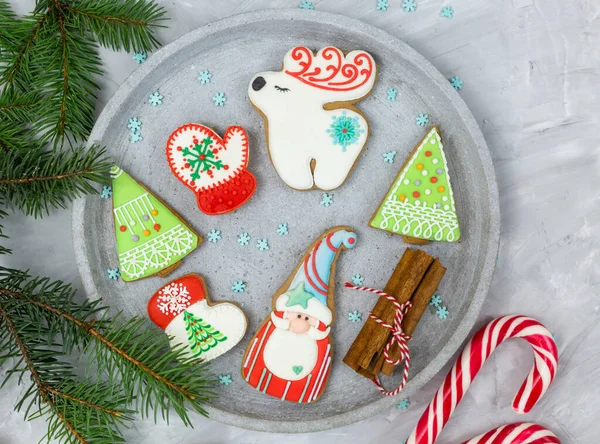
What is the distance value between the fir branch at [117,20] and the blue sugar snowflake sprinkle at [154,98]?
11 cm

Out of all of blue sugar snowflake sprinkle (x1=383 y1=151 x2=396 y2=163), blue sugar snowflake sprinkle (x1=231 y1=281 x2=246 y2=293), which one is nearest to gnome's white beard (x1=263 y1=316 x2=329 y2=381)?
blue sugar snowflake sprinkle (x1=231 y1=281 x2=246 y2=293)

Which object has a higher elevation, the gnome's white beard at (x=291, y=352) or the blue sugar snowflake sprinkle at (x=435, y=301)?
the blue sugar snowflake sprinkle at (x=435, y=301)

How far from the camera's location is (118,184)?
1376 mm

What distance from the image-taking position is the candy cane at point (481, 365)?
1.40 metres

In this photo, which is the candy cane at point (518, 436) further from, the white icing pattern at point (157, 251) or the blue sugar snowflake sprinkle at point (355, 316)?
the white icing pattern at point (157, 251)

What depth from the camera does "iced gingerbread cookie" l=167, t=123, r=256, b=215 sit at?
138 centimetres

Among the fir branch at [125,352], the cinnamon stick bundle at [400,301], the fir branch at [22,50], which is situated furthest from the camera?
the cinnamon stick bundle at [400,301]

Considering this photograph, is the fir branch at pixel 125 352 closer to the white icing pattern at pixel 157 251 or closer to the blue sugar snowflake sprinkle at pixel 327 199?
the white icing pattern at pixel 157 251

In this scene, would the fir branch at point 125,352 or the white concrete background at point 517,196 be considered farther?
the white concrete background at point 517,196

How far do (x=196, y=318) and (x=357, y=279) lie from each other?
1.34 feet

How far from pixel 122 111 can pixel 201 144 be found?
22cm

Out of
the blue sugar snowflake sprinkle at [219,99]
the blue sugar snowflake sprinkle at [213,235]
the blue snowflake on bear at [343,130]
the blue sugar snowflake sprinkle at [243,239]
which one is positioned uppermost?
the blue snowflake on bear at [343,130]

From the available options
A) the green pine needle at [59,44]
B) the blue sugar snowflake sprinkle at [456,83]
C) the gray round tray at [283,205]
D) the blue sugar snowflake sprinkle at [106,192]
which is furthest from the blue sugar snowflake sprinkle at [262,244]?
the blue sugar snowflake sprinkle at [456,83]

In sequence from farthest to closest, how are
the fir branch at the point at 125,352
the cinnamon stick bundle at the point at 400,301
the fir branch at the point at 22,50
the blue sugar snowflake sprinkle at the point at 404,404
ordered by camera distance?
the blue sugar snowflake sprinkle at the point at 404,404 < the cinnamon stick bundle at the point at 400,301 < the fir branch at the point at 22,50 < the fir branch at the point at 125,352
